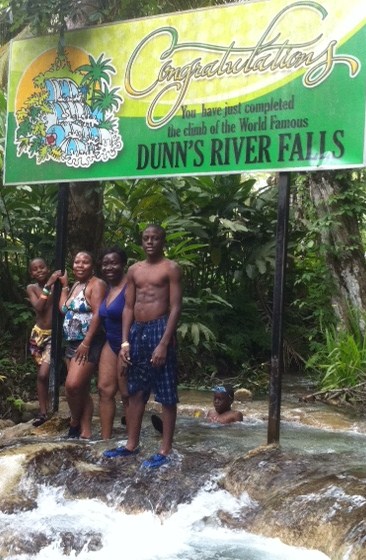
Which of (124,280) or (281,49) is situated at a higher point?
(281,49)

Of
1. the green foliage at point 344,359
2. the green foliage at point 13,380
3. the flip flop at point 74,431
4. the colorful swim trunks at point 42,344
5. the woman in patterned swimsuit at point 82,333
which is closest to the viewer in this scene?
the woman in patterned swimsuit at point 82,333

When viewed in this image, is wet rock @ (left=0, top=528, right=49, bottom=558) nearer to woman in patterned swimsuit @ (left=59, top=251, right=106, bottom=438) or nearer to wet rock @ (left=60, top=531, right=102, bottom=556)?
wet rock @ (left=60, top=531, right=102, bottom=556)

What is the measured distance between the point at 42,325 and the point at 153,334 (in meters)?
2.19

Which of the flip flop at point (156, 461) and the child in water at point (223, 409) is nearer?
the flip flop at point (156, 461)

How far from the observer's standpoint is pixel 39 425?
24.7 feet

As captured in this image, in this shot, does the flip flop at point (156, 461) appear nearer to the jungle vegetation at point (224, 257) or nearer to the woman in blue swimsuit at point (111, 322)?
the woman in blue swimsuit at point (111, 322)

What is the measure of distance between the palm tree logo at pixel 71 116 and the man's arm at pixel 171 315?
170 centimetres

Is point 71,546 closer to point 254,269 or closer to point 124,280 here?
point 124,280

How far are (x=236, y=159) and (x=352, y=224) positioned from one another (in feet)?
15.3

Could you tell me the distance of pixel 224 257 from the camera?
39.6 feet

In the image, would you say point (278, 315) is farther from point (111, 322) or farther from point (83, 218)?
point (83, 218)

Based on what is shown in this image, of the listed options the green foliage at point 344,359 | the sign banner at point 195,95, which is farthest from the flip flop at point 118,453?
the green foliage at point 344,359

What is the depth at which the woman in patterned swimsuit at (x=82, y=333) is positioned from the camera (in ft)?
21.8

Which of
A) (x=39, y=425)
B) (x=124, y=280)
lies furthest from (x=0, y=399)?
A: (x=124, y=280)
